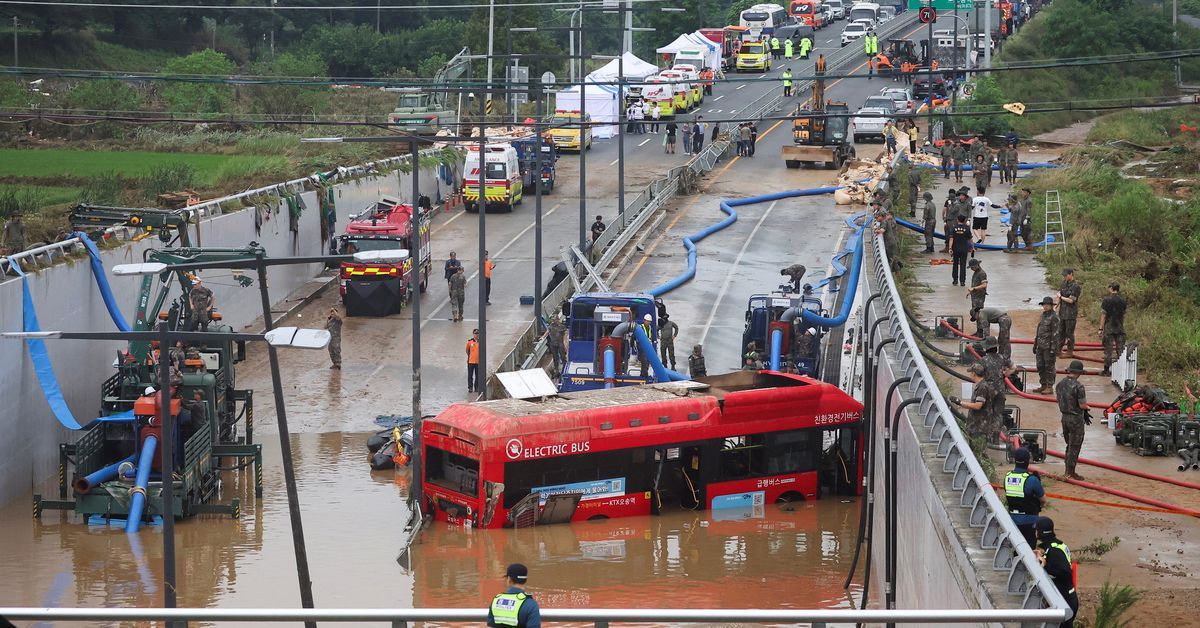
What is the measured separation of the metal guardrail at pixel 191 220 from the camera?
33438 millimetres

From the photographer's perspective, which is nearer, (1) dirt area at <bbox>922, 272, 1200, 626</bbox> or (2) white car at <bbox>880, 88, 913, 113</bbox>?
(1) dirt area at <bbox>922, 272, 1200, 626</bbox>

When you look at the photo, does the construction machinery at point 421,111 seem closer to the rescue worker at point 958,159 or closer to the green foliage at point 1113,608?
the rescue worker at point 958,159

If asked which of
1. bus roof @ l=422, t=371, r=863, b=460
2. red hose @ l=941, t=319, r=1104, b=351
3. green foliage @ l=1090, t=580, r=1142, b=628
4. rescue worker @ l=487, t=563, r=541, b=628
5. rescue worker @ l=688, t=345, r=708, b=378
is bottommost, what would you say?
rescue worker @ l=688, t=345, r=708, b=378

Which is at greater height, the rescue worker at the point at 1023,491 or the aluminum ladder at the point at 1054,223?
the aluminum ladder at the point at 1054,223

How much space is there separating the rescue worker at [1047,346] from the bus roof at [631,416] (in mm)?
3833

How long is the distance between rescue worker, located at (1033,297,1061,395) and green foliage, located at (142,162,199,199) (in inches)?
1267

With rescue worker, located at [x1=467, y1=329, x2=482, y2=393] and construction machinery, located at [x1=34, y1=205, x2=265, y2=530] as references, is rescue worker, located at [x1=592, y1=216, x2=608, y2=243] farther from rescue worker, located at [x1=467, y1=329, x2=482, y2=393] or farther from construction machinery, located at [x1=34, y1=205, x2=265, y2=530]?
construction machinery, located at [x1=34, y1=205, x2=265, y2=530]

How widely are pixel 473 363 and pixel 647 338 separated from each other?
6300mm

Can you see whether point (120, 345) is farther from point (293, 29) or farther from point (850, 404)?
point (293, 29)

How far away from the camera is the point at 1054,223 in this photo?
1772 inches

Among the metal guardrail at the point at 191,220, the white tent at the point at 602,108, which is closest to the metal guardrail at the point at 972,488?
the metal guardrail at the point at 191,220

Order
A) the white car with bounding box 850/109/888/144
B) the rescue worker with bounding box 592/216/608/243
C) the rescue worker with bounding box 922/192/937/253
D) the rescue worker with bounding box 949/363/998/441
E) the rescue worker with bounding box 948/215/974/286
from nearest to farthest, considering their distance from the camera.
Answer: the rescue worker with bounding box 949/363/998/441
the rescue worker with bounding box 948/215/974/286
the rescue worker with bounding box 922/192/937/253
the rescue worker with bounding box 592/216/608/243
the white car with bounding box 850/109/888/144

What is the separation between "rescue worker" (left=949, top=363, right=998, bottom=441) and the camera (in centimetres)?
2189

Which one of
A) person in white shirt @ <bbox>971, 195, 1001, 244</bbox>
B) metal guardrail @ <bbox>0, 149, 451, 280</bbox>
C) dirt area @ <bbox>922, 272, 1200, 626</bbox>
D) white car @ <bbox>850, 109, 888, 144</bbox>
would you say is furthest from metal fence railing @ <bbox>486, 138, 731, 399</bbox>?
dirt area @ <bbox>922, 272, 1200, 626</bbox>
